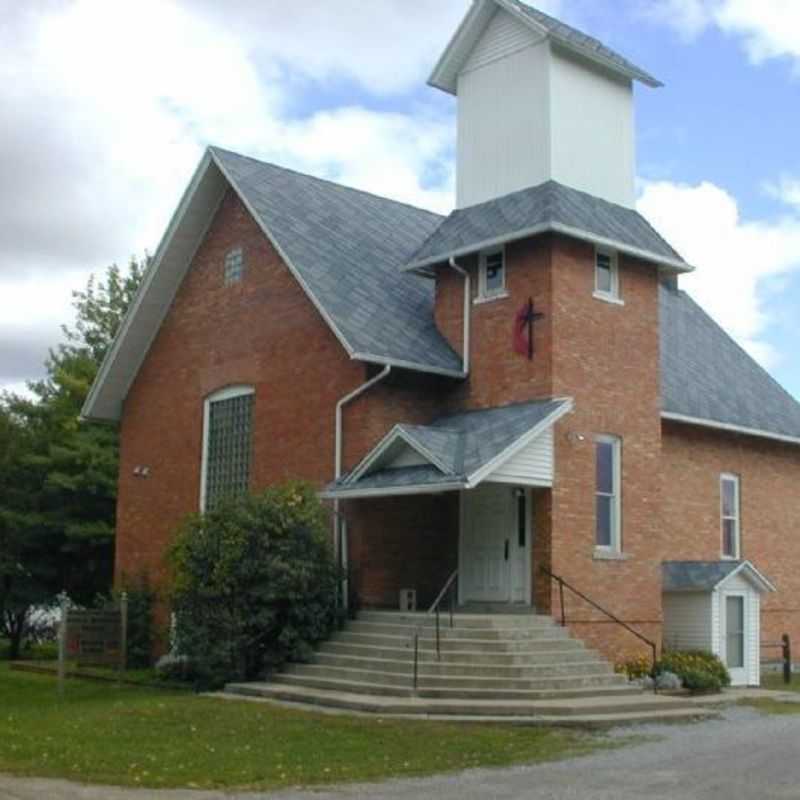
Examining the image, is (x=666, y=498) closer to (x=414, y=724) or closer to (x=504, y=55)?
(x=504, y=55)

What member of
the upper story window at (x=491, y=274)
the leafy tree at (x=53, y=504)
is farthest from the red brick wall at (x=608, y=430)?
the leafy tree at (x=53, y=504)

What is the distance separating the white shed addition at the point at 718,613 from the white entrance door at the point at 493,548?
368 centimetres

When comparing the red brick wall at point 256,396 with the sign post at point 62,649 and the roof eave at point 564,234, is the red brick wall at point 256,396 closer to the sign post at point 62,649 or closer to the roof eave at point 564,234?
the roof eave at point 564,234

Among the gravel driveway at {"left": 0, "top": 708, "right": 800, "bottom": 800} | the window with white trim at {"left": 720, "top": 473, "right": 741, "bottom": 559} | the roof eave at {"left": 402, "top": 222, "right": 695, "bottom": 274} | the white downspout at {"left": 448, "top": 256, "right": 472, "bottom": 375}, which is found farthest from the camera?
the window with white trim at {"left": 720, "top": 473, "right": 741, "bottom": 559}

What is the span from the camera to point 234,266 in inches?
1006

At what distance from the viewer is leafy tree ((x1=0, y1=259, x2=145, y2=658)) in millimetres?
31875

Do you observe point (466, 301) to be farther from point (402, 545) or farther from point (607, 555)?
point (607, 555)

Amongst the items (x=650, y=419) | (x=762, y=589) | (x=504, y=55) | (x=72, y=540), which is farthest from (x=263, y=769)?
(x=72, y=540)

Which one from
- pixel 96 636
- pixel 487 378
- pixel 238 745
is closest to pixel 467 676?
pixel 238 745

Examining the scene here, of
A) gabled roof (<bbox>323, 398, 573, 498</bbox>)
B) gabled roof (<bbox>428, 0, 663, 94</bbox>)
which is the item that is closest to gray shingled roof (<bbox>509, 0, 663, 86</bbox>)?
gabled roof (<bbox>428, 0, 663, 94</bbox>)

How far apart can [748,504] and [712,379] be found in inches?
110

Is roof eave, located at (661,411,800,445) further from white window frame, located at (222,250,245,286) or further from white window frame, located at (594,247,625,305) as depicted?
white window frame, located at (222,250,245,286)

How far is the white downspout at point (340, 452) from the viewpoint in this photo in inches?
842

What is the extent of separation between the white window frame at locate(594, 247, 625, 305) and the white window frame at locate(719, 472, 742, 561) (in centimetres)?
641
